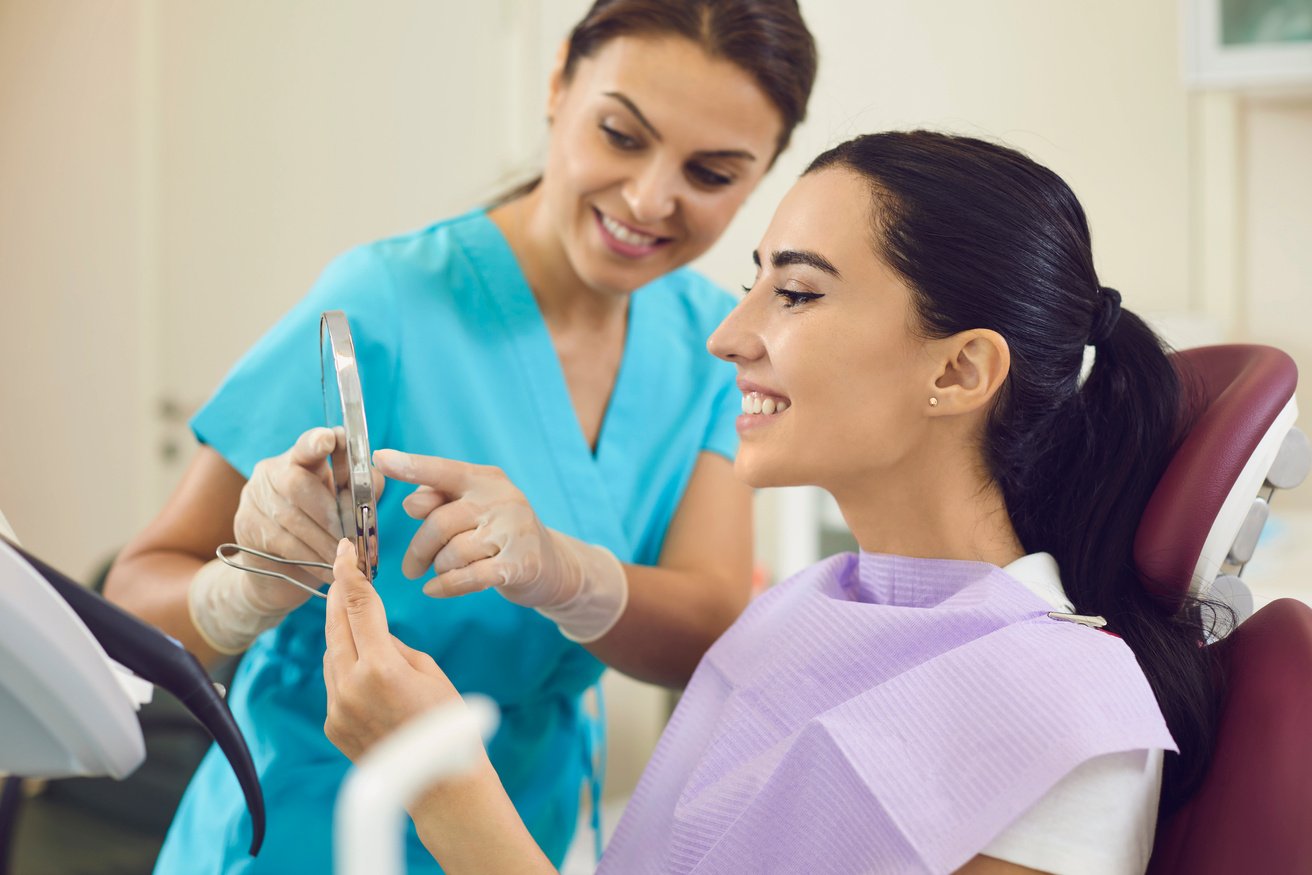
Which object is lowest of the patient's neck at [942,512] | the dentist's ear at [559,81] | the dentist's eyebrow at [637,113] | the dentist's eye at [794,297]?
the patient's neck at [942,512]

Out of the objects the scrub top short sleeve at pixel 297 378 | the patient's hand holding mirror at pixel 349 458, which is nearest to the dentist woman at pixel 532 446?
the scrub top short sleeve at pixel 297 378

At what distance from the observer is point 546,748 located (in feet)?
4.42

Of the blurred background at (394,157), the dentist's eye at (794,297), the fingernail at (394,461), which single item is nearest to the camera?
the fingernail at (394,461)

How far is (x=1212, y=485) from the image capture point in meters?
0.99

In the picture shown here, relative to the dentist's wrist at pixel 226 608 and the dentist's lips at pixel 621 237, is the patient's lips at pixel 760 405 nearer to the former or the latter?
the dentist's lips at pixel 621 237

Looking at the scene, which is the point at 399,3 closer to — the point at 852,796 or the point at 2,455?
the point at 2,455

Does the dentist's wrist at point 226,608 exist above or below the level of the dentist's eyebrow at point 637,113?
below

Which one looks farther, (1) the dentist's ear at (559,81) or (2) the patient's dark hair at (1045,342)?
(1) the dentist's ear at (559,81)

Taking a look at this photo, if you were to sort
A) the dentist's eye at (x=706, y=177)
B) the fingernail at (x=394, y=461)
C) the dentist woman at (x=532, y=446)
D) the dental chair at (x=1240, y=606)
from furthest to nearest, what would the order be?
the dentist's eye at (x=706, y=177) < the dentist woman at (x=532, y=446) < the fingernail at (x=394, y=461) < the dental chair at (x=1240, y=606)

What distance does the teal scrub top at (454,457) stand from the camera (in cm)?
121

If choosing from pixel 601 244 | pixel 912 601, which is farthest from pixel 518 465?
pixel 912 601

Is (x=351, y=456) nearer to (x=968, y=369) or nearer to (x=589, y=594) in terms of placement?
(x=589, y=594)

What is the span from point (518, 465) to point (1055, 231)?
0.62m

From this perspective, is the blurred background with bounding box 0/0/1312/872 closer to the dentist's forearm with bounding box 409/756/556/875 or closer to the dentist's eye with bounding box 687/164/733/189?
the dentist's eye with bounding box 687/164/733/189
